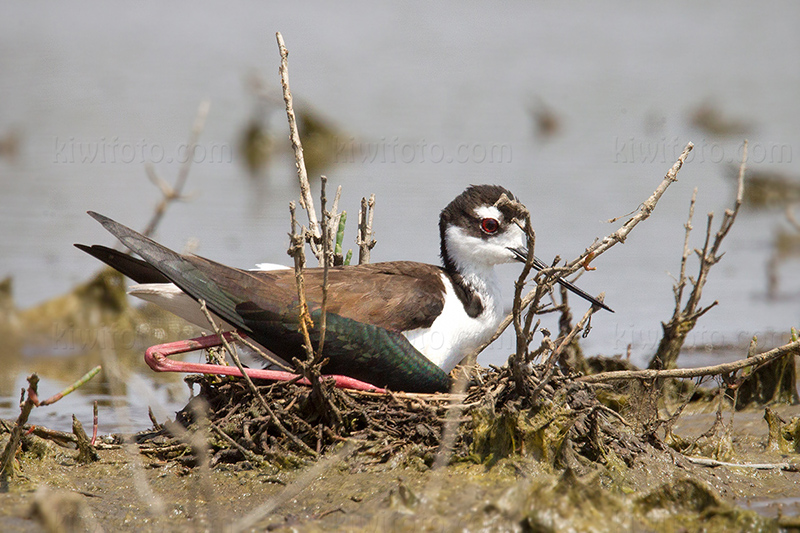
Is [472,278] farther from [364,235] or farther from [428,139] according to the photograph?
[428,139]

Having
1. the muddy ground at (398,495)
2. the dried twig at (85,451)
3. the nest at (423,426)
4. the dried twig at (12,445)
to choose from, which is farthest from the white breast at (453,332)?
the dried twig at (12,445)

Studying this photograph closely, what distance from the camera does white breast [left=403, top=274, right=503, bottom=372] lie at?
5840mm

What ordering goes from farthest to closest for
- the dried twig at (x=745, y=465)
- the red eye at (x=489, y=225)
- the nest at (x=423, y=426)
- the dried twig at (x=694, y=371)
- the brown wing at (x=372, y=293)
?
the red eye at (x=489, y=225)
the brown wing at (x=372, y=293)
the dried twig at (x=745, y=465)
the dried twig at (x=694, y=371)
the nest at (x=423, y=426)

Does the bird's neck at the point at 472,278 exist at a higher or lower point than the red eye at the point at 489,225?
lower

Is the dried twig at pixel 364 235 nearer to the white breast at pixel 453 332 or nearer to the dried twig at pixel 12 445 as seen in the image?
the white breast at pixel 453 332

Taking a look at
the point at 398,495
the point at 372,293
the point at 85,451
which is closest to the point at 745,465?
the point at 398,495

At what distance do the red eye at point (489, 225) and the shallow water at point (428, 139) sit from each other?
1.50 metres

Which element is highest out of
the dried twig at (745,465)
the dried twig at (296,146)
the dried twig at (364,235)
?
the dried twig at (296,146)

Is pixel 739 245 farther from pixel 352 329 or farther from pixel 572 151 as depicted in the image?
pixel 352 329

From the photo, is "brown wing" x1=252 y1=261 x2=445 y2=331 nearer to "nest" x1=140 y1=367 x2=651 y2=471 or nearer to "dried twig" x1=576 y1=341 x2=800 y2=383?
"nest" x1=140 y1=367 x2=651 y2=471

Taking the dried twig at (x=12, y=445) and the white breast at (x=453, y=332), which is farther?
the white breast at (x=453, y=332)

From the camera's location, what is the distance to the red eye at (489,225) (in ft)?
20.8

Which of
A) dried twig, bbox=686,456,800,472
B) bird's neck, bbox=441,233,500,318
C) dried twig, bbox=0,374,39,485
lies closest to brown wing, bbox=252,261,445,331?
bird's neck, bbox=441,233,500,318

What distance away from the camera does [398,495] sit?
4.53 meters
